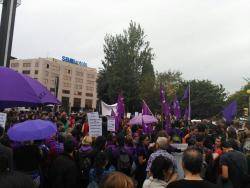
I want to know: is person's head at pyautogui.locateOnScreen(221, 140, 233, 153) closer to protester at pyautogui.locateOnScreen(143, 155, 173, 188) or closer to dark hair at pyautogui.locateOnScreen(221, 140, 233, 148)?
dark hair at pyautogui.locateOnScreen(221, 140, 233, 148)

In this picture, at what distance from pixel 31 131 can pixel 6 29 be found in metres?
5.01

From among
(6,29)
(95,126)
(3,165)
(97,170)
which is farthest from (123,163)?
(6,29)

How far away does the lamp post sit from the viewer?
32.1 feet

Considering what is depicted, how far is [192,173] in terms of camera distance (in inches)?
153

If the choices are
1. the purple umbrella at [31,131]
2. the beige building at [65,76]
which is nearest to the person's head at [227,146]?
the purple umbrella at [31,131]

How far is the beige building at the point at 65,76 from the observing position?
114 m

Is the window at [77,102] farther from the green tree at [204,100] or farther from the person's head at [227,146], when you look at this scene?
the person's head at [227,146]

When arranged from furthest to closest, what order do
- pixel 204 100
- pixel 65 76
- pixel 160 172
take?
1. pixel 65 76
2. pixel 204 100
3. pixel 160 172

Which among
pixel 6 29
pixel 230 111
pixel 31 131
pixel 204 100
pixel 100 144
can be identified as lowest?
pixel 100 144

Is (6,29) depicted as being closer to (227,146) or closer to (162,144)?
(162,144)

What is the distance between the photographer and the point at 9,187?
11.0 feet

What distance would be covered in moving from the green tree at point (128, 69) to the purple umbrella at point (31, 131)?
41.6m

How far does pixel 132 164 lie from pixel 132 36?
4438cm

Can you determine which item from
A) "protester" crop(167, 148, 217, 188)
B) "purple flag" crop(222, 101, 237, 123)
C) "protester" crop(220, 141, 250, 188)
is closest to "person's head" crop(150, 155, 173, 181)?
"protester" crop(167, 148, 217, 188)
